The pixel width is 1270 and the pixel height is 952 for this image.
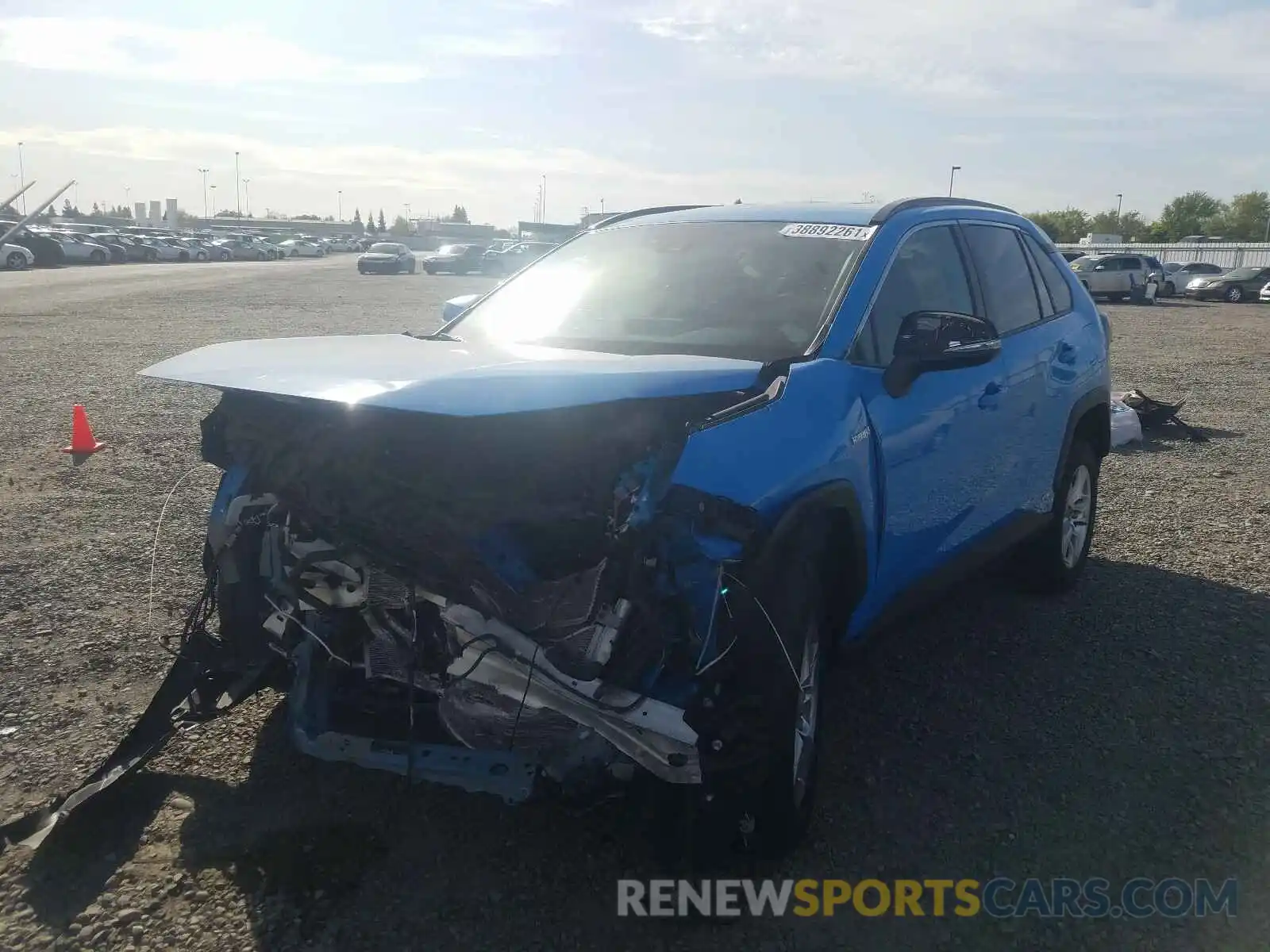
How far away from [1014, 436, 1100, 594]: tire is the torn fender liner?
11.9 feet

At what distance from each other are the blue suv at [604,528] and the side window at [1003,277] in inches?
30.4

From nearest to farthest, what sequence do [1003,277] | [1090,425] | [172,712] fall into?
[172,712] → [1003,277] → [1090,425]

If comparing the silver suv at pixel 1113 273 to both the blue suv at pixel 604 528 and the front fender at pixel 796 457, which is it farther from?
the front fender at pixel 796 457

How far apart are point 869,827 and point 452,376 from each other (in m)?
1.88

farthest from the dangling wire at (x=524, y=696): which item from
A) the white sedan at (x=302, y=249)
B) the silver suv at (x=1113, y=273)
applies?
the white sedan at (x=302, y=249)

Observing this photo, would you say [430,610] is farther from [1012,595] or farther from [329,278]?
[329,278]

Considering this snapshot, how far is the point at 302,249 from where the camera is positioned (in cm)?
8256

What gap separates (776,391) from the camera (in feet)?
10.4

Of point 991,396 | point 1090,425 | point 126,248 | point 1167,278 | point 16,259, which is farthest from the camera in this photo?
point 126,248

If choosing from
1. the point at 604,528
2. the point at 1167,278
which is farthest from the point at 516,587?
the point at 1167,278

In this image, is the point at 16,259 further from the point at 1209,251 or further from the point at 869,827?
the point at 1209,251

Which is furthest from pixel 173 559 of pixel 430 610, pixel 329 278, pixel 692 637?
pixel 329 278

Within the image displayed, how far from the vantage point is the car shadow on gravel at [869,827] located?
2.95m

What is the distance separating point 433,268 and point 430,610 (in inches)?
1912
